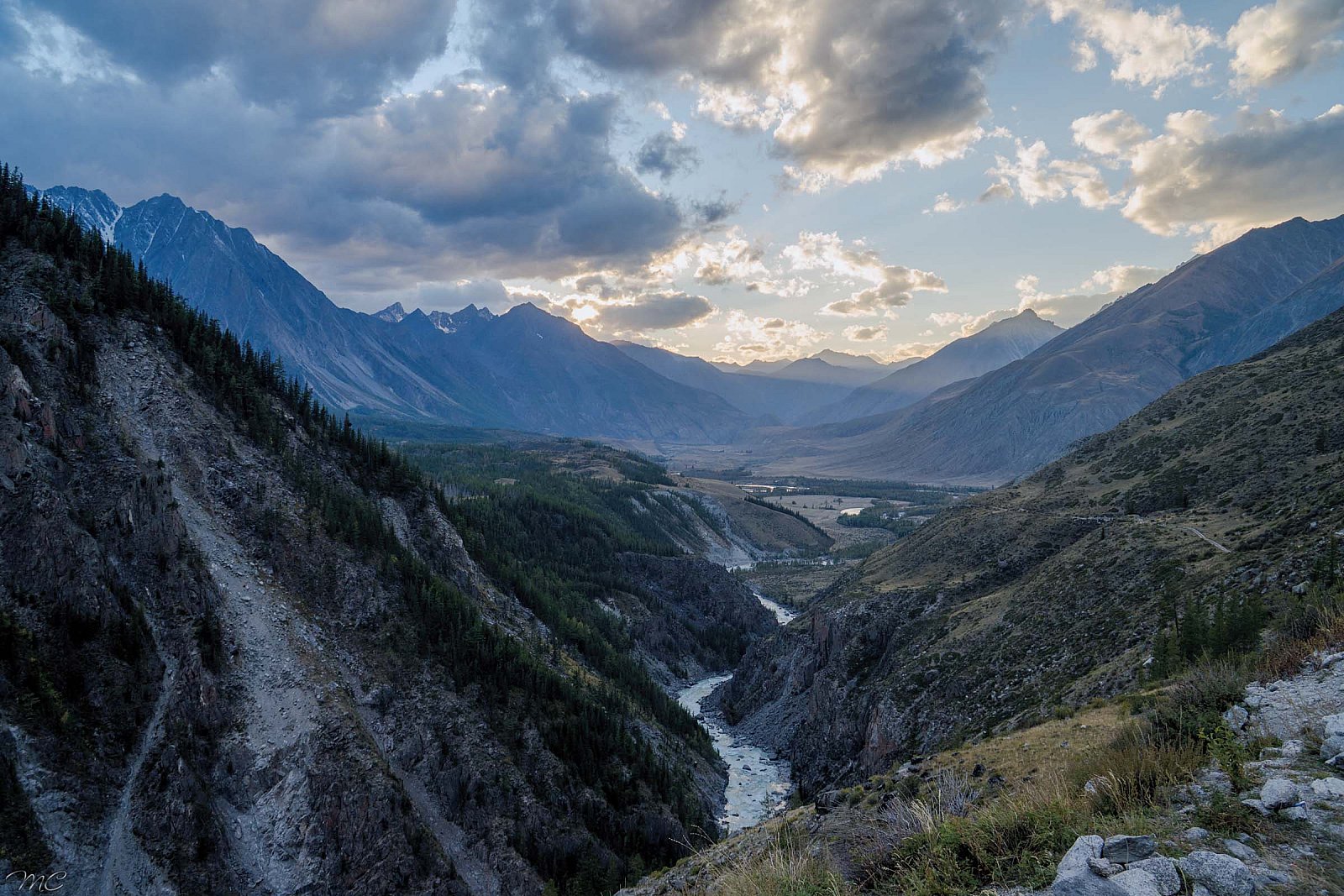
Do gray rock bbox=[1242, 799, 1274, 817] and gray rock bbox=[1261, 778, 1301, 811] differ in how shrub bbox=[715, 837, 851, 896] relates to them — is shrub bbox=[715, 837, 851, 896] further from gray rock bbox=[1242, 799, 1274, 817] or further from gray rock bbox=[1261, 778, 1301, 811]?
gray rock bbox=[1261, 778, 1301, 811]

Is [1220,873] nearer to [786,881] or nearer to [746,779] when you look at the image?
[786,881]

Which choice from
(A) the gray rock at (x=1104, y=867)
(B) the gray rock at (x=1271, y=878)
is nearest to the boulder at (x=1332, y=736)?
(B) the gray rock at (x=1271, y=878)

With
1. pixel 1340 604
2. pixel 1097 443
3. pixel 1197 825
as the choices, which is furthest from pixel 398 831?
pixel 1097 443

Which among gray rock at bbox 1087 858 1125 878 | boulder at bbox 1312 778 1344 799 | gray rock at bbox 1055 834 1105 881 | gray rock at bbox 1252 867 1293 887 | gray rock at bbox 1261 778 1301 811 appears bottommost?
gray rock at bbox 1055 834 1105 881

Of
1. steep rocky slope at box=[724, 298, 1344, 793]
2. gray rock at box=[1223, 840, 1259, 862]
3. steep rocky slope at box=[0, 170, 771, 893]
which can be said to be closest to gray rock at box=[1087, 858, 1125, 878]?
gray rock at box=[1223, 840, 1259, 862]

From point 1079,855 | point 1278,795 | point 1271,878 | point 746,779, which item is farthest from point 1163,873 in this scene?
point 746,779

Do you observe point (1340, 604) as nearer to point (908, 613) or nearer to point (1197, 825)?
point (1197, 825)

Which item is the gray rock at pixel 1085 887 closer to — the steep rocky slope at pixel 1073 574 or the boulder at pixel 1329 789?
the boulder at pixel 1329 789
